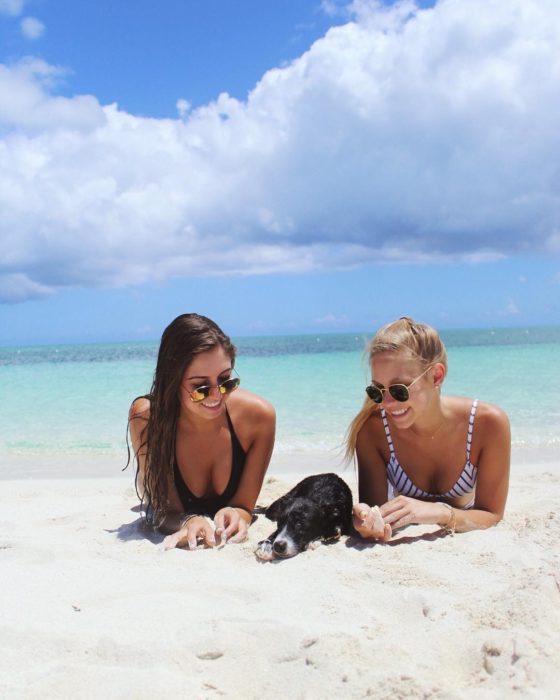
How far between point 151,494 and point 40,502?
1627 mm

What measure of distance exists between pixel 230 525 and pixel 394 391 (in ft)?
4.02

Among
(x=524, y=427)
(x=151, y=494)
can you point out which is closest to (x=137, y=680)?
(x=151, y=494)

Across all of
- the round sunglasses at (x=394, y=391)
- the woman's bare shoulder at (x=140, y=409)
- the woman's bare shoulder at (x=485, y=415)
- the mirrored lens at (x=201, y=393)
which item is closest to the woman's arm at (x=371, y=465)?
the round sunglasses at (x=394, y=391)

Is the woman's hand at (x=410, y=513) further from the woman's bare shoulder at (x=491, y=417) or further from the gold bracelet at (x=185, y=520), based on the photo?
the gold bracelet at (x=185, y=520)

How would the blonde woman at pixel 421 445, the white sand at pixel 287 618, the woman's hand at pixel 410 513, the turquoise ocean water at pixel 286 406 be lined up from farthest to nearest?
the turquoise ocean water at pixel 286 406, the blonde woman at pixel 421 445, the woman's hand at pixel 410 513, the white sand at pixel 287 618

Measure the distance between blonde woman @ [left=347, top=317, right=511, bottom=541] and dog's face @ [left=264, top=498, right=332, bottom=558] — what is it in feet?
0.74

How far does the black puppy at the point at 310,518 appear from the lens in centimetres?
338

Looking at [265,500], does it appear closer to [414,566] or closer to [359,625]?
[414,566]

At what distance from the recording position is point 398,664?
2.14 metres

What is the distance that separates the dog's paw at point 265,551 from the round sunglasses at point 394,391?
1.00m

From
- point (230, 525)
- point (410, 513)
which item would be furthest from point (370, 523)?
point (230, 525)

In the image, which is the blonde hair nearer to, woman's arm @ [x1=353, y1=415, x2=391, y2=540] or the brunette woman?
woman's arm @ [x1=353, y1=415, x2=391, y2=540]

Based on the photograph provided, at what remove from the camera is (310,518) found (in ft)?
11.6

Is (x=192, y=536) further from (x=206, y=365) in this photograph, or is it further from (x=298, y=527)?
(x=206, y=365)
